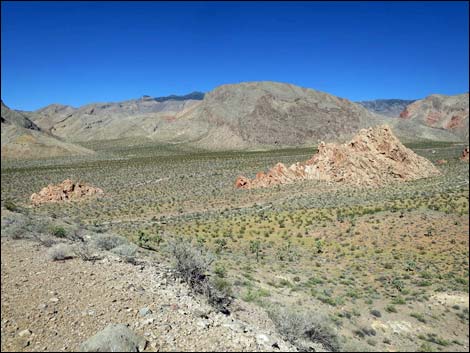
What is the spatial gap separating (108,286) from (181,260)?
8.08 ft

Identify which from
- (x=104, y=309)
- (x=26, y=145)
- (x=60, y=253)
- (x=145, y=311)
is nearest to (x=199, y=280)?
(x=145, y=311)

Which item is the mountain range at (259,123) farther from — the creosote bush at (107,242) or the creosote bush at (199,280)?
the creosote bush at (199,280)

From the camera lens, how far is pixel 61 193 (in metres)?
35.1

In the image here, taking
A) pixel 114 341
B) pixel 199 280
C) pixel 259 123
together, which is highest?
pixel 259 123

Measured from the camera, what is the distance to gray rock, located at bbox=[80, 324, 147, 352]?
188 inches

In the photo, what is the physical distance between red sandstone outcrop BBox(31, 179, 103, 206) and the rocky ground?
93.9 feet

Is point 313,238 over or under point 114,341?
under

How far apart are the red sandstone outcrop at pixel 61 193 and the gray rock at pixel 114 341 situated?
1272 inches

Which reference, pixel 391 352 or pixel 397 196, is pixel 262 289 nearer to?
pixel 391 352

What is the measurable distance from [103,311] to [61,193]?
32.7 m

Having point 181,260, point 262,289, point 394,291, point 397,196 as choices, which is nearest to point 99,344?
point 181,260

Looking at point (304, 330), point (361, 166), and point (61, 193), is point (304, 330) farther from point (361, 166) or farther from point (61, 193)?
point (361, 166)

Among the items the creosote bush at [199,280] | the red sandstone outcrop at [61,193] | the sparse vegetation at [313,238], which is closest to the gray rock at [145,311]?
the creosote bush at [199,280]

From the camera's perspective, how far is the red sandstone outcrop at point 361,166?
126ft
